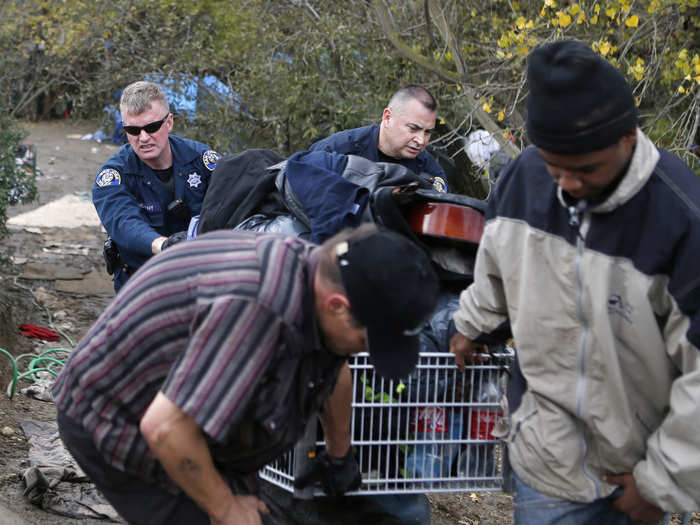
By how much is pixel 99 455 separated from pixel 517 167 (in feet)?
4.79

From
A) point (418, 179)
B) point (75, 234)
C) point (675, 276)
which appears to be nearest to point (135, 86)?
point (418, 179)

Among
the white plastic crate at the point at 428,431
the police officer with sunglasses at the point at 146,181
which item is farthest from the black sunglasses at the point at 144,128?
the white plastic crate at the point at 428,431

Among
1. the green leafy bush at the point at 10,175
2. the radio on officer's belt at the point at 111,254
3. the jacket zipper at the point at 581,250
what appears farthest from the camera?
the green leafy bush at the point at 10,175

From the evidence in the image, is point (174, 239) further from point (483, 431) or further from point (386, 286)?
point (386, 286)

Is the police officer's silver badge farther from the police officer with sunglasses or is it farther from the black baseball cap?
the black baseball cap

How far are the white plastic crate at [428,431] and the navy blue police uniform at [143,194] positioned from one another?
2.00m

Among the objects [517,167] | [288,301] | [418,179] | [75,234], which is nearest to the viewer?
[288,301]

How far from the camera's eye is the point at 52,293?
773 centimetres

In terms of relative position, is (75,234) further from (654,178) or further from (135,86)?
(654,178)

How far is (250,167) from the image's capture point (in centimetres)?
343

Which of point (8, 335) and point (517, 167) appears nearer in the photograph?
point (517, 167)

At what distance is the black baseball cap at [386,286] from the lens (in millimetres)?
1812

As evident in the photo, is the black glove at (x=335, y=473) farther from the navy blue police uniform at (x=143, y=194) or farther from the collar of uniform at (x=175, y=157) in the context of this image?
the collar of uniform at (x=175, y=157)

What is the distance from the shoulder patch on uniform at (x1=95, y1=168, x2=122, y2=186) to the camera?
14.4 feet
